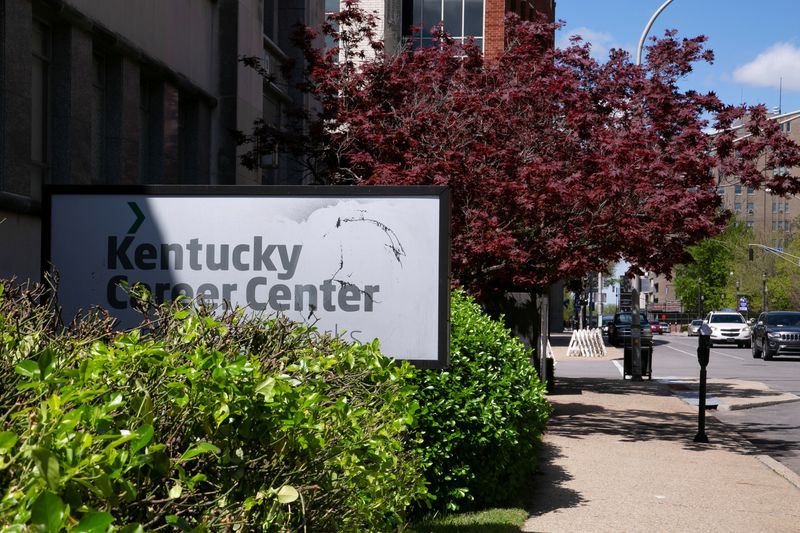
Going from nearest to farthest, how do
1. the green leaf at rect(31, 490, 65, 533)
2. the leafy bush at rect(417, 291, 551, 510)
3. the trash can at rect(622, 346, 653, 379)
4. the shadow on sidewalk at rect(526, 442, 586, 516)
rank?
the green leaf at rect(31, 490, 65, 533) < the leafy bush at rect(417, 291, 551, 510) < the shadow on sidewalk at rect(526, 442, 586, 516) < the trash can at rect(622, 346, 653, 379)

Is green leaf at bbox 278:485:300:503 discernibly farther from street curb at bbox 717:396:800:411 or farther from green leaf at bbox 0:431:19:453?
street curb at bbox 717:396:800:411

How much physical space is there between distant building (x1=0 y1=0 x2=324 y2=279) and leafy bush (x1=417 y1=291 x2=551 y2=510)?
493 cm

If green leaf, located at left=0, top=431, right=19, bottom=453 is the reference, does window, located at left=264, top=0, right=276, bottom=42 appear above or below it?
above

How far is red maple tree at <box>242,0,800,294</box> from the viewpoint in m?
14.7

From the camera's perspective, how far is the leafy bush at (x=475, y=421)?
7.93m

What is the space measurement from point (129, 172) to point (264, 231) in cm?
781

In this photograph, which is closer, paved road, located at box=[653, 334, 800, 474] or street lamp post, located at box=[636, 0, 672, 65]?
paved road, located at box=[653, 334, 800, 474]

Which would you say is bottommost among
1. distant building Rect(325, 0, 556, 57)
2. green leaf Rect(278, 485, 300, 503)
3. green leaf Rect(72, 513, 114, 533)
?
green leaf Rect(278, 485, 300, 503)

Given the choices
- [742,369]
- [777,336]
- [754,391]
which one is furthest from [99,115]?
[777,336]

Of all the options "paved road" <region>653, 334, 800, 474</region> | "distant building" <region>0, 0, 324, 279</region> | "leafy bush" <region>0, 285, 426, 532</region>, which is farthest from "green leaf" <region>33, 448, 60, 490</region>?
"paved road" <region>653, 334, 800, 474</region>

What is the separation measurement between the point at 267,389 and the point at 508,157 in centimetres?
1249

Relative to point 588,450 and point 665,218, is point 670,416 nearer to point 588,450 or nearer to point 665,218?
point 665,218

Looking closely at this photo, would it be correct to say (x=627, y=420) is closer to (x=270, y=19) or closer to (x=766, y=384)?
(x=766, y=384)

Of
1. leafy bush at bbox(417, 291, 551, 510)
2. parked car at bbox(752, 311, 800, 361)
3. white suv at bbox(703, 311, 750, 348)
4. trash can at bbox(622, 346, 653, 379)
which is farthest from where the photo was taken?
white suv at bbox(703, 311, 750, 348)
